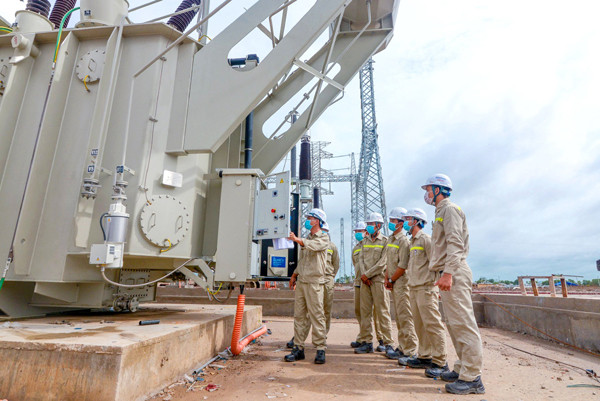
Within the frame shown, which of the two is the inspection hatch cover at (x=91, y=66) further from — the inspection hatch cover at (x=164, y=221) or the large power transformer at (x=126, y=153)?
the inspection hatch cover at (x=164, y=221)

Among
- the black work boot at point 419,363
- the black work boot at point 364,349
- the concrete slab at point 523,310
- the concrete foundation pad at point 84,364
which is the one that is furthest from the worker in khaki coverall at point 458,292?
the concrete slab at point 523,310

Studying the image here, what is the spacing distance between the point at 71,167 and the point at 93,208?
59 centimetres

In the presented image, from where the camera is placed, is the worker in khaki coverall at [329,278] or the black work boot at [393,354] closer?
the black work boot at [393,354]

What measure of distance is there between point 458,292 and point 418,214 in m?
1.56

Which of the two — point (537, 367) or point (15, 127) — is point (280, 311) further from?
point (15, 127)

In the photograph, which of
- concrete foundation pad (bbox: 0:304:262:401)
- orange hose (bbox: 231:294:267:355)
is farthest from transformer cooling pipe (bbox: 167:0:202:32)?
concrete foundation pad (bbox: 0:304:262:401)

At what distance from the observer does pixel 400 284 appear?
5035 millimetres

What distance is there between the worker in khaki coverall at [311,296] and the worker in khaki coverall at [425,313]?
1.08 meters

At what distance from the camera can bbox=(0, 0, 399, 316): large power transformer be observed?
4246mm

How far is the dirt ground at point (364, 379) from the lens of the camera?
3.23m

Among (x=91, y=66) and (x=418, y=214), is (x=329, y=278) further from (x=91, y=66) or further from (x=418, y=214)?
(x=91, y=66)

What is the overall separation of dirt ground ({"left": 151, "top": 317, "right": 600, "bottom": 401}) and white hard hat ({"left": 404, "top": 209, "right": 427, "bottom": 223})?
1891 mm

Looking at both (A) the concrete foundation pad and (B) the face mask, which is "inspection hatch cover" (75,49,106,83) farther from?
(B) the face mask

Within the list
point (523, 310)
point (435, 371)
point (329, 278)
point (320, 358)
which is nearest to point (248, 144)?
point (329, 278)
